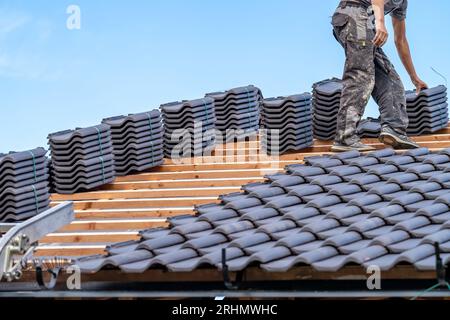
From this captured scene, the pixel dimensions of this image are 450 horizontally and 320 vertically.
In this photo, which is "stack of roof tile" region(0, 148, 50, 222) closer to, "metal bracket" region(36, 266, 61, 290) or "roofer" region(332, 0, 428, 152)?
"roofer" region(332, 0, 428, 152)

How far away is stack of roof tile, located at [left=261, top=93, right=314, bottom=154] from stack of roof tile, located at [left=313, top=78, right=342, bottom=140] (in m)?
0.27

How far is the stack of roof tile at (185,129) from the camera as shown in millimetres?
16750

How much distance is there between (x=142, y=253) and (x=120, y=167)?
594 cm

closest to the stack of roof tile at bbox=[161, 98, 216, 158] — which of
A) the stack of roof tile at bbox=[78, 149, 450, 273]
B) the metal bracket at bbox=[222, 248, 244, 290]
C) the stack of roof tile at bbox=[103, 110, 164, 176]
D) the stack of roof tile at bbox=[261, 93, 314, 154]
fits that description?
the stack of roof tile at bbox=[103, 110, 164, 176]

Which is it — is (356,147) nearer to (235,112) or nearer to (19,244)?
(235,112)

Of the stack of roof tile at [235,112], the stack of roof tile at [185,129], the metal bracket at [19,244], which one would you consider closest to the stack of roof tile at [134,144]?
the stack of roof tile at [185,129]

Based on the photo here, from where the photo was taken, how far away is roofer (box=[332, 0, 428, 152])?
14539 mm

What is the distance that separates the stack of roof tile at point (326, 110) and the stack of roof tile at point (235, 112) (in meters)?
1.56

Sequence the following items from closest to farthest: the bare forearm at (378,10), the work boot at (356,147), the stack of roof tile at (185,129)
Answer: the bare forearm at (378,10)
the work boot at (356,147)
the stack of roof tile at (185,129)

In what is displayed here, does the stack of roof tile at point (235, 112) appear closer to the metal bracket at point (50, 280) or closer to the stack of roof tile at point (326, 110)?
the stack of roof tile at point (326, 110)

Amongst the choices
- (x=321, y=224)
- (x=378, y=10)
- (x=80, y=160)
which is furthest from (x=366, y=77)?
(x=321, y=224)

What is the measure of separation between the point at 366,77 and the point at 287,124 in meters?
1.85
